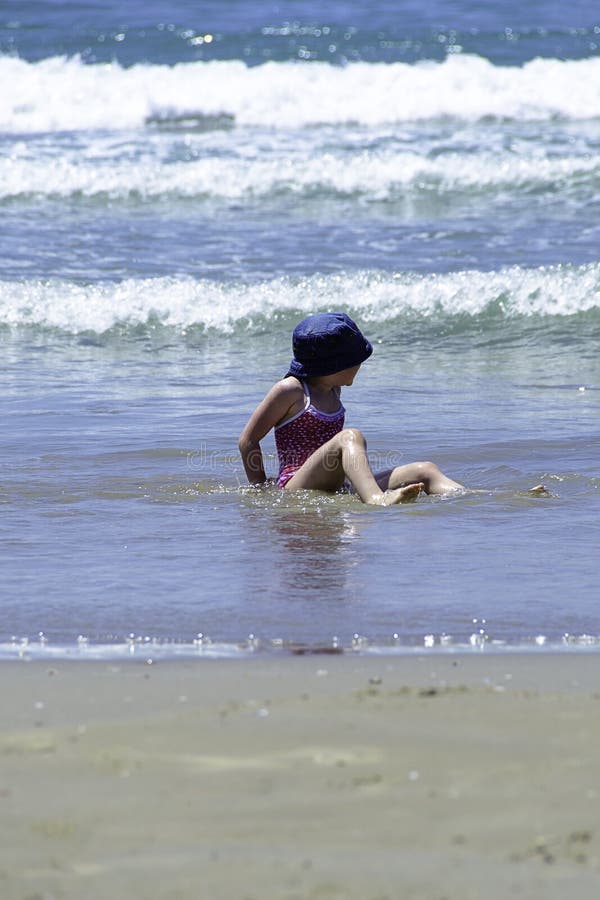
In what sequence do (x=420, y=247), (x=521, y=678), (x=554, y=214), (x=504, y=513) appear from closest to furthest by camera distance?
(x=521, y=678) → (x=504, y=513) → (x=420, y=247) → (x=554, y=214)

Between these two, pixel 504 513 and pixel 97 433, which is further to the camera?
pixel 97 433

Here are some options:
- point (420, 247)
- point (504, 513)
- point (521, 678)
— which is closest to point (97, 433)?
point (504, 513)

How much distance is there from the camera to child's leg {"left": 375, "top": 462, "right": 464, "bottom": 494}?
17.8 ft

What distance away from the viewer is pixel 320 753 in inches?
106

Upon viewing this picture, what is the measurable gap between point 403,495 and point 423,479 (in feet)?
0.99

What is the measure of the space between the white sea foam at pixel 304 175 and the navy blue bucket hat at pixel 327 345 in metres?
7.39

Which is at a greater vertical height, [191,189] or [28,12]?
[28,12]

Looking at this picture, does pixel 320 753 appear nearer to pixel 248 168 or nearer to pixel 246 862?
pixel 246 862

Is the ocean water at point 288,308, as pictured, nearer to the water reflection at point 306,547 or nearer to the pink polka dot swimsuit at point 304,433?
the water reflection at point 306,547

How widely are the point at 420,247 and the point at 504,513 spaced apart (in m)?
6.58

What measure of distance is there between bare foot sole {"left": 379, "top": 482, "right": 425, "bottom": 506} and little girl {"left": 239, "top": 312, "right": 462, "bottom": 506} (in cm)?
7

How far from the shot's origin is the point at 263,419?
5.75m

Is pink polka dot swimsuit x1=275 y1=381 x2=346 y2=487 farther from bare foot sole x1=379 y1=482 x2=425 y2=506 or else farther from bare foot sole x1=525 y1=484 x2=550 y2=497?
bare foot sole x1=525 y1=484 x2=550 y2=497

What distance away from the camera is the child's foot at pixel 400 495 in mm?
5176
